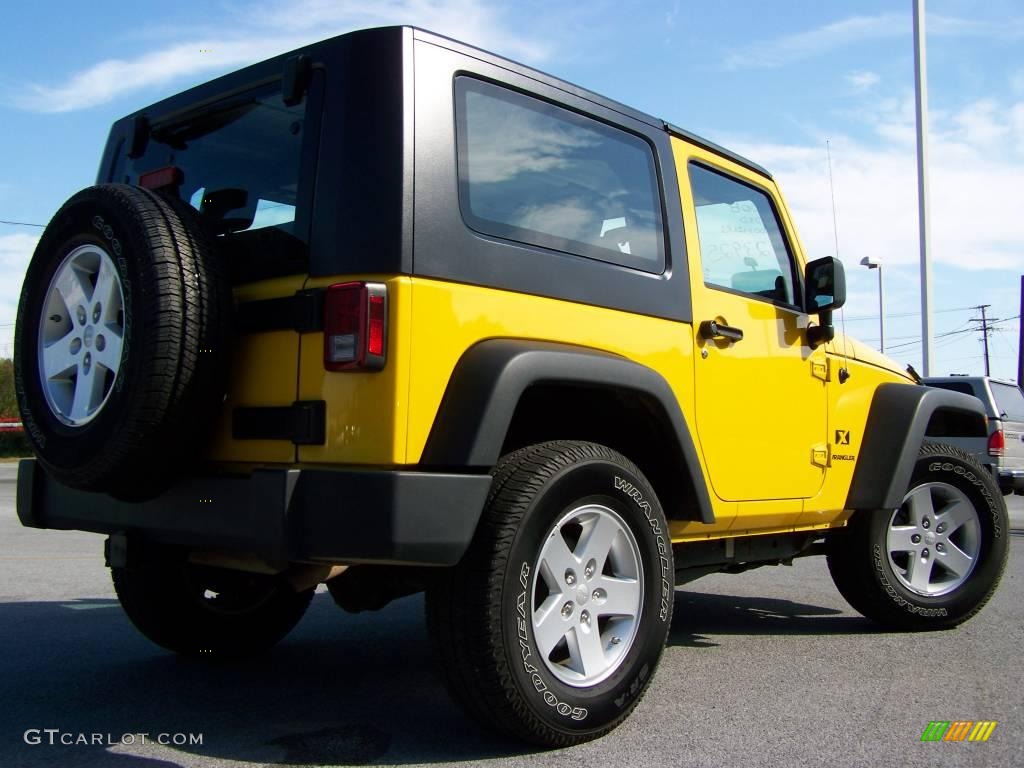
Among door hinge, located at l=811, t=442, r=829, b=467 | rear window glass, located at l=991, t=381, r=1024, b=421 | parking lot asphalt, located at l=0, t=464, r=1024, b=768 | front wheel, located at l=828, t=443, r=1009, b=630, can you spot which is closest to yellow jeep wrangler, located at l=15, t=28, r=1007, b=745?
parking lot asphalt, located at l=0, t=464, r=1024, b=768

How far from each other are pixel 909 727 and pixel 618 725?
3.25ft

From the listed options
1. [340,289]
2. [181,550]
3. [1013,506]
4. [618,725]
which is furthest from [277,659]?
[1013,506]

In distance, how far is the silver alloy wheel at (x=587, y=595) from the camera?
3209 millimetres

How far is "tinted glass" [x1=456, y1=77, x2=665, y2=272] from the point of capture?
3.31 metres

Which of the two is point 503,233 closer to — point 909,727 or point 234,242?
point 234,242

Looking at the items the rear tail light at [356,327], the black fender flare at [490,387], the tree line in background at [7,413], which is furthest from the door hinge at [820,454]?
the tree line in background at [7,413]

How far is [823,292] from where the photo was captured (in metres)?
4.70

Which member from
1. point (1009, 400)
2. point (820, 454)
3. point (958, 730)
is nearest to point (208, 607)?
point (820, 454)

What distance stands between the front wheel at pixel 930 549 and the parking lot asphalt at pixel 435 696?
172mm

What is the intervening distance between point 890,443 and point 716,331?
1.44 m

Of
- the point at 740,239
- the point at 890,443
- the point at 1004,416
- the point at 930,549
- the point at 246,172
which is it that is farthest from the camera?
the point at 1004,416

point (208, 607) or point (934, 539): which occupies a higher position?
point (934, 539)

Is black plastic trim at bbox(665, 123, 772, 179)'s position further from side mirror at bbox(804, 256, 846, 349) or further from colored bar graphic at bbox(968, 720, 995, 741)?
colored bar graphic at bbox(968, 720, 995, 741)
